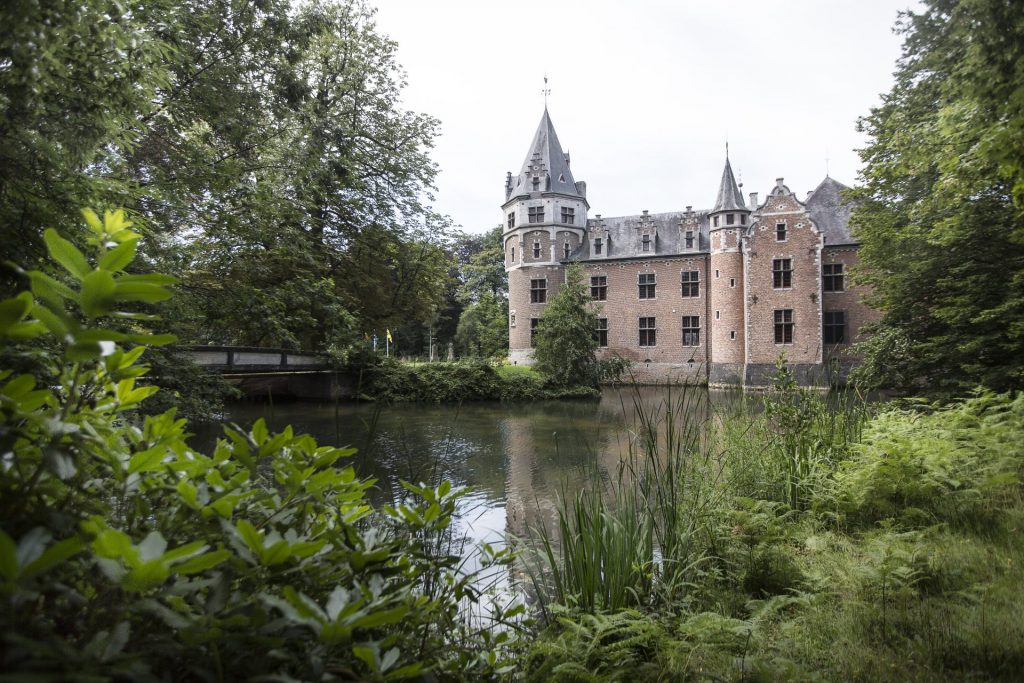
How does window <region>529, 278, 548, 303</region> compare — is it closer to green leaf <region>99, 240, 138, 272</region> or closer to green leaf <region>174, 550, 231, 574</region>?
green leaf <region>99, 240, 138, 272</region>

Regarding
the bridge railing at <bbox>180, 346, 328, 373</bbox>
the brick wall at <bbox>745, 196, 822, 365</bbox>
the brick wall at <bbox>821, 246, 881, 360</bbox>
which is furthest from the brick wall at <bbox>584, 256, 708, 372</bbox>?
the bridge railing at <bbox>180, 346, 328, 373</bbox>

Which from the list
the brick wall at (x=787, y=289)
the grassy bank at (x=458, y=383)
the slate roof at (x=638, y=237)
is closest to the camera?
the grassy bank at (x=458, y=383)

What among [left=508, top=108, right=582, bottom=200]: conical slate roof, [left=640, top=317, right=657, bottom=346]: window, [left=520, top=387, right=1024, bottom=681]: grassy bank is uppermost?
[left=508, top=108, right=582, bottom=200]: conical slate roof

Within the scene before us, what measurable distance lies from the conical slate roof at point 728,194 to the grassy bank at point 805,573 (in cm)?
2230

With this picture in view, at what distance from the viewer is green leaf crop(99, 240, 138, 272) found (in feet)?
2.75

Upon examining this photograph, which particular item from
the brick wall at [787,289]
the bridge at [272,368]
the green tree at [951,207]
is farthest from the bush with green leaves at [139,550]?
the brick wall at [787,289]

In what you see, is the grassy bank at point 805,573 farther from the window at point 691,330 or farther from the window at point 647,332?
the window at point 647,332

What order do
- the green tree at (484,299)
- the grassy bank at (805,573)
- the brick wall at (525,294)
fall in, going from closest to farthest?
1. the grassy bank at (805,573)
2. the brick wall at (525,294)
3. the green tree at (484,299)

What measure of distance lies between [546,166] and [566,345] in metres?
11.9

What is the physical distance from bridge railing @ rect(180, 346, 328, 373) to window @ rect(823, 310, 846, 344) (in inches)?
840

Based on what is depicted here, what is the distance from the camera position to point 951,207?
9.42 m

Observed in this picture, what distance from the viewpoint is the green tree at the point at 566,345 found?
68.8 feet

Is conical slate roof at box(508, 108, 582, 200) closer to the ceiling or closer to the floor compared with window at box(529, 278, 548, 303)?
closer to the ceiling

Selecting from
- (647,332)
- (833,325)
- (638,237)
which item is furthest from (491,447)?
(638,237)
